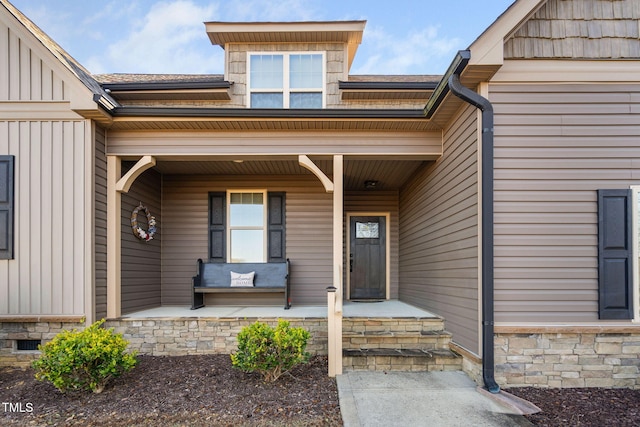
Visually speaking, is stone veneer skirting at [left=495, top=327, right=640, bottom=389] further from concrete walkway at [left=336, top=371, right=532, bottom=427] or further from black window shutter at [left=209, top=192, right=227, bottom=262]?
black window shutter at [left=209, top=192, right=227, bottom=262]

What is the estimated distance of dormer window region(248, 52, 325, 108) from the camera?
6441 mm

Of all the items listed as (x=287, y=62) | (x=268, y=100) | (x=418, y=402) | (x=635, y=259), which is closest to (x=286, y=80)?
(x=287, y=62)

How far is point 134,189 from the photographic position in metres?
5.86

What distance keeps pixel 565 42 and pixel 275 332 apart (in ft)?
13.7

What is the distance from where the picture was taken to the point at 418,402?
346 centimetres

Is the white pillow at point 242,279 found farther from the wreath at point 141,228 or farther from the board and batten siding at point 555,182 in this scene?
the board and batten siding at point 555,182

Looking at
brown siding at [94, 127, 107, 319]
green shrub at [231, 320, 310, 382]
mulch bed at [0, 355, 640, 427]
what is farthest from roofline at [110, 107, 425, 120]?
mulch bed at [0, 355, 640, 427]

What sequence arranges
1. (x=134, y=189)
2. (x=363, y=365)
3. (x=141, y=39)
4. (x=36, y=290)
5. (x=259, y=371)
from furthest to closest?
(x=141, y=39)
(x=134, y=189)
(x=36, y=290)
(x=363, y=365)
(x=259, y=371)

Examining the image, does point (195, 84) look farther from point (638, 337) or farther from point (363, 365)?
point (638, 337)

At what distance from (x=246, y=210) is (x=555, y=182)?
4.84 meters

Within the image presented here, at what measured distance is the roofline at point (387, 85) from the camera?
618 cm

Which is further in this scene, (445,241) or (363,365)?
(445,241)

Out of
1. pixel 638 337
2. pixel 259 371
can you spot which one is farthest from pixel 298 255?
pixel 638 337

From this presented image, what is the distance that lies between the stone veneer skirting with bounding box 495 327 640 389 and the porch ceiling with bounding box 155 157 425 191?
9.56 ft
